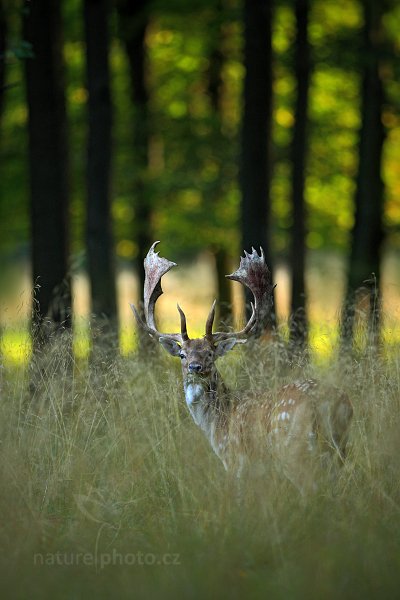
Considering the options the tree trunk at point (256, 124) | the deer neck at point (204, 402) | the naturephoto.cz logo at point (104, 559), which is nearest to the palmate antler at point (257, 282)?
the deer neck at point (204, 402)

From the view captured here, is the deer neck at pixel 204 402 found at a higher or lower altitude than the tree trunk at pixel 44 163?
lower

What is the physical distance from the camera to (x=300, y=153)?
691 inches

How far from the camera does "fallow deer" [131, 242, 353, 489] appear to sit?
739 cm

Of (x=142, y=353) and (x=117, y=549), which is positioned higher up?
(x=142, y=353)

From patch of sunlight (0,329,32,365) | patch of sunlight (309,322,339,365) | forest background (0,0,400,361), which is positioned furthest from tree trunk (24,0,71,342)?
patch of sunlight (309,322,339,365)

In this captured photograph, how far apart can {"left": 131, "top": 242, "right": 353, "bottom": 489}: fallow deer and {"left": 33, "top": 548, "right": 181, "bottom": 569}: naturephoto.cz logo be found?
3.68ft

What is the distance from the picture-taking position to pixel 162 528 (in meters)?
6.69

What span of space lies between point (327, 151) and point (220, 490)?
1717 cm

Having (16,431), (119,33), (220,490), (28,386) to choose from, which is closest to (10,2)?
(119,33)

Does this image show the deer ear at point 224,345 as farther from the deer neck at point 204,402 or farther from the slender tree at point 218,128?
the slender tree at point 218,128

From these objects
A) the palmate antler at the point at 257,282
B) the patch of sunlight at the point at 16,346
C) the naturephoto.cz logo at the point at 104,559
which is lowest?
the naturephoto.cz logo at the point at 104,559

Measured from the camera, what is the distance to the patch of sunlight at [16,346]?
9075 millimetres

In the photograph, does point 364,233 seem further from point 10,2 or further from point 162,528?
point 162,528

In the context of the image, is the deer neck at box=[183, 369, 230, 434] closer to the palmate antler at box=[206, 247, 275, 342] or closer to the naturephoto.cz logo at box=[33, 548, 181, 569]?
the palmate antler at box=[206, 247, 275, 342]
